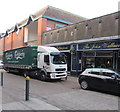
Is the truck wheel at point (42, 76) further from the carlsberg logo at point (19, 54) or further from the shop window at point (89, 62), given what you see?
the shop window at point (89, 62)

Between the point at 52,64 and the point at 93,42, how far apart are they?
17.5 feet

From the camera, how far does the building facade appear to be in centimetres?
1284

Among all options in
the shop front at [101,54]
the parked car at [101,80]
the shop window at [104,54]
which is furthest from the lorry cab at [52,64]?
the shop window at [104,54]

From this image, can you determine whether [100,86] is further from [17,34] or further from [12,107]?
[17,34]

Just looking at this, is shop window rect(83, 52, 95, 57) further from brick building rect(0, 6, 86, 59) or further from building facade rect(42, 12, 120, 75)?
brick building rect(0, 6, 86, 59)

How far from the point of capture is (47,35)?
21.2 m

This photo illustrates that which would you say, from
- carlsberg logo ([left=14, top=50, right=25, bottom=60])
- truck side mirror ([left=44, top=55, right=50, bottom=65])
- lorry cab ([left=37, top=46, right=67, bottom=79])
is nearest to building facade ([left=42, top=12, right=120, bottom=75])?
lorry cab ([left=37, top=46, right=67, bottom=79])

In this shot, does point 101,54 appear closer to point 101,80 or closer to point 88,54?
point 88,54

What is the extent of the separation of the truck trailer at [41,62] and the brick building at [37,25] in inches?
314

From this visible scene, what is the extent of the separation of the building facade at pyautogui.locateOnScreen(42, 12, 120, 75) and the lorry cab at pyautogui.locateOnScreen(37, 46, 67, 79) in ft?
12.9

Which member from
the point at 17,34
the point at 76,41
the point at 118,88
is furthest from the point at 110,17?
the point at 17,34

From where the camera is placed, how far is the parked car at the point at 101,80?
7.44 metres

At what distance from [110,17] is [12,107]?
1195 centimetres

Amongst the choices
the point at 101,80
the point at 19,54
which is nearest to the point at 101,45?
the point at 101,80
